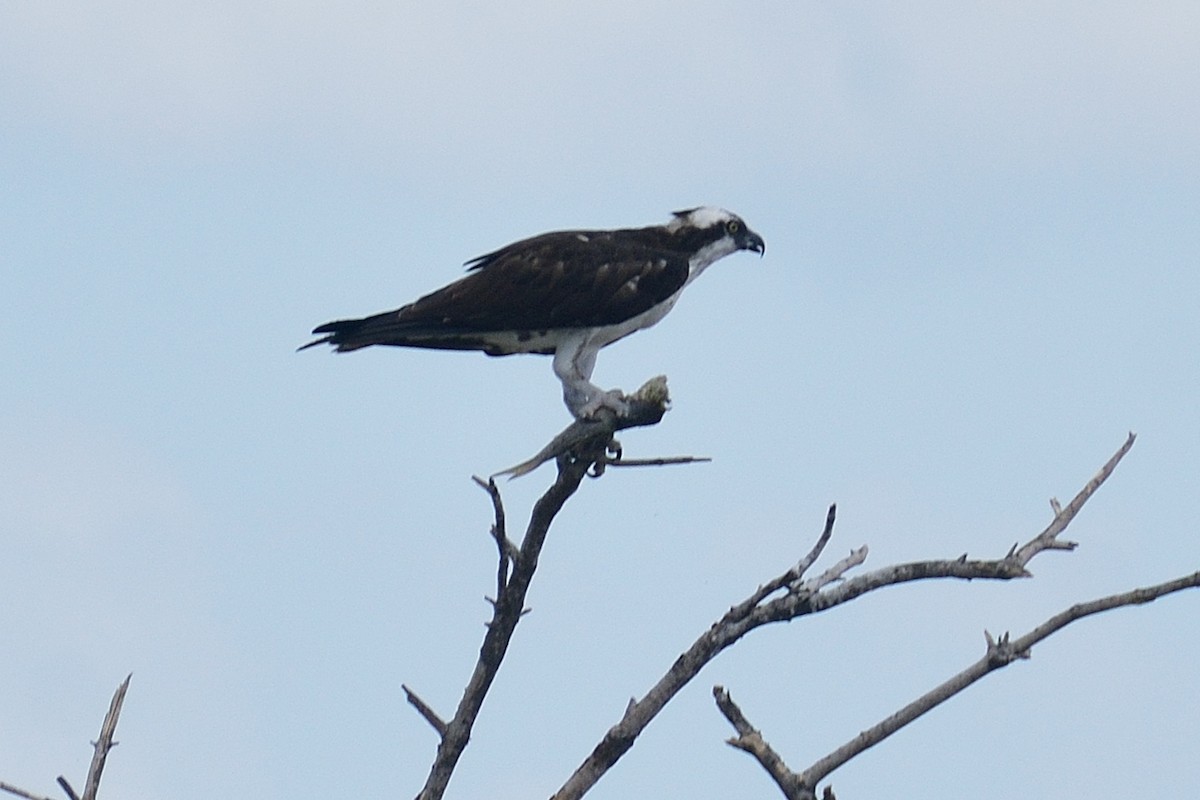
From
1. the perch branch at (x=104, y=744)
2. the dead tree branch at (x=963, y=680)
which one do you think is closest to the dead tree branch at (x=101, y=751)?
the perch branch at (x=104, y=744)

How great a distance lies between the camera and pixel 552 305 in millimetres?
10312

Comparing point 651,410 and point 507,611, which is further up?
point 651,410

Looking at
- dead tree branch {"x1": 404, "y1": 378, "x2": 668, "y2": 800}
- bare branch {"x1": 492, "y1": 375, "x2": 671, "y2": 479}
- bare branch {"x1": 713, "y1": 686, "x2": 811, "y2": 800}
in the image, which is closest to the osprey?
bare branch {"x1": 492, "y1": 375, "x2": 671, "y2": 479}

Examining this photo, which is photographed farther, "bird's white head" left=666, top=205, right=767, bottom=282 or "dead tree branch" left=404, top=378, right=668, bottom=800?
"bird's white head" left=666, top=205, right=767, bottom=282

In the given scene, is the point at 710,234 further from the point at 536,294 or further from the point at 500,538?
the point at 500,538

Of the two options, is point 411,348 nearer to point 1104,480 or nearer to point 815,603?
point 815,603

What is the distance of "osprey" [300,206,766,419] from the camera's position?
Answer: 10172 mm

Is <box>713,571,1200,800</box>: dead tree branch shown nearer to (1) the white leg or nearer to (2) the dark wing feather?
(1) the white leg

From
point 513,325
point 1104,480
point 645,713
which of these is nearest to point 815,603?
point 645,713

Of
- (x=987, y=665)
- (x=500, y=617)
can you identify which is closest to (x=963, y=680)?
(x=987, y=665)

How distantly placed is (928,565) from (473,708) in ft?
7.54

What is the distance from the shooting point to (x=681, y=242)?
36.9 ft

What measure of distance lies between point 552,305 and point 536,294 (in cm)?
13

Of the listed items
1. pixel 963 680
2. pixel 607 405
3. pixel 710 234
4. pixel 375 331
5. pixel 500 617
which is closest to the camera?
pixel 963 680
